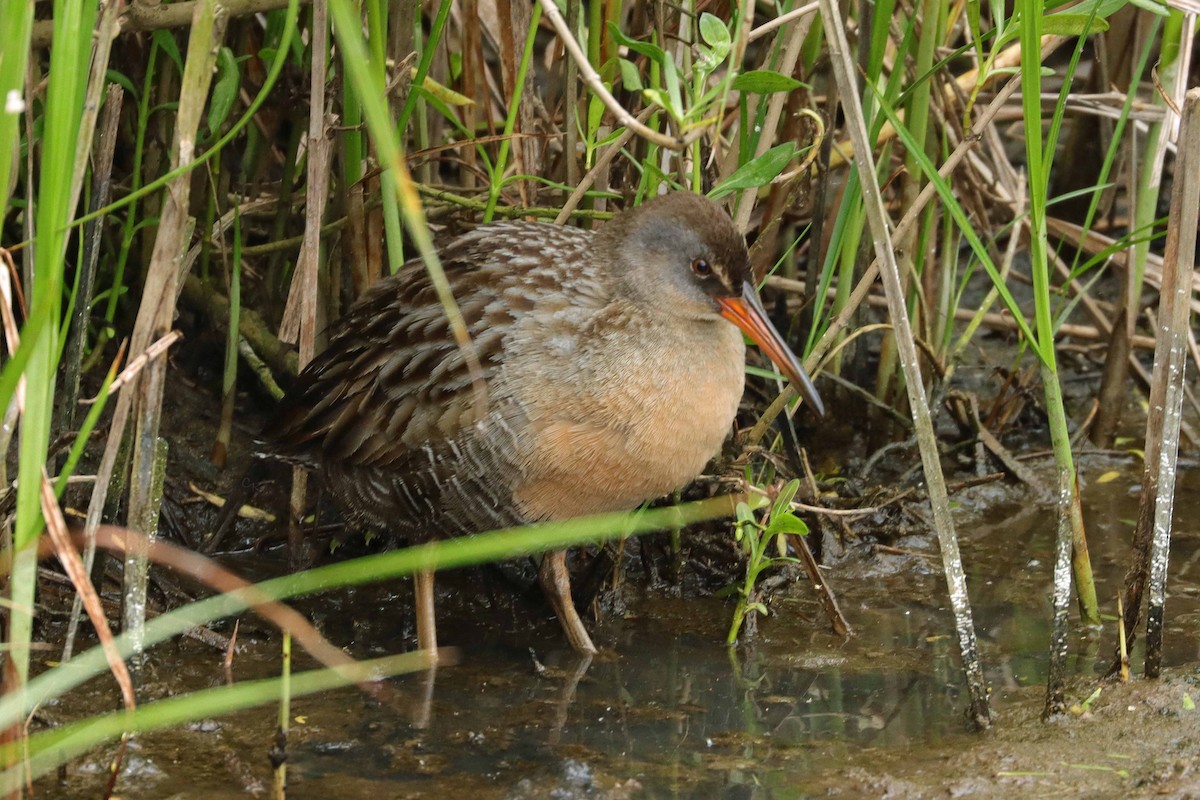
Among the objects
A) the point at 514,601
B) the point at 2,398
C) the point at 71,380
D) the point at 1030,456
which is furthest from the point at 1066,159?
the point at 2,398

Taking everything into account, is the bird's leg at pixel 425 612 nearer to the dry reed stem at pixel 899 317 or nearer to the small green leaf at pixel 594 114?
the small green leaf at pixel 594 114

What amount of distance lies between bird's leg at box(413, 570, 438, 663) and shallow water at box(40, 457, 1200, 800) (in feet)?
0.29

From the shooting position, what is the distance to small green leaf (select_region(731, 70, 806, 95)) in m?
2.76

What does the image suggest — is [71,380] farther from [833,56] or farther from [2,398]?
[833,56]

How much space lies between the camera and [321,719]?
2.84 metres

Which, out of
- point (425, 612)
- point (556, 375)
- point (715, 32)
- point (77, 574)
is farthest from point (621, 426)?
point (77, 574)

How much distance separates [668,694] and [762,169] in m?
1.15

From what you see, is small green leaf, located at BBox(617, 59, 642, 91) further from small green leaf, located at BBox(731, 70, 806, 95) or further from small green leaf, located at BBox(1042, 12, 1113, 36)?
small green leaf, located at BBox(1042, 12, 1113, 36)

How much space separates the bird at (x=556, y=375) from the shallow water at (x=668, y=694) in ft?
1.03

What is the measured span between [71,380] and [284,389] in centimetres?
93

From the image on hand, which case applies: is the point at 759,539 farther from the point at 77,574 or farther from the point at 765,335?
the point at 77,574

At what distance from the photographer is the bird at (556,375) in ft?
9.69

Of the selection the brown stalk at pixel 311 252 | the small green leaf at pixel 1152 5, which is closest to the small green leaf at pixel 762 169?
the small green leaf at pixel 1152 5

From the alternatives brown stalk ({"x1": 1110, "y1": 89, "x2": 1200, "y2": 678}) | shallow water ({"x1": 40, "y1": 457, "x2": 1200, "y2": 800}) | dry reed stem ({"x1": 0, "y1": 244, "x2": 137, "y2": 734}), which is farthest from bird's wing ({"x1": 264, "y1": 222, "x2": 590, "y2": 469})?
brown stalk ({"x1": 1110, "y1": 89, "x2": 1200, "y2": 678})
